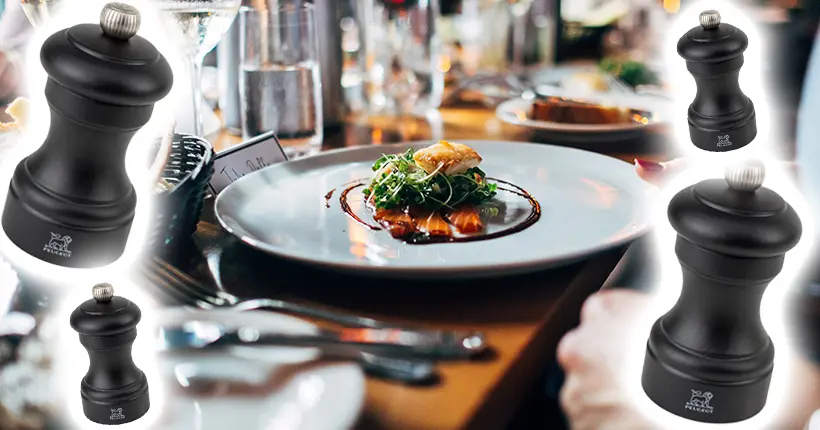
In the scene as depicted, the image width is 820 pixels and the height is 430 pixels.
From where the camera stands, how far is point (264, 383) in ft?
1.26

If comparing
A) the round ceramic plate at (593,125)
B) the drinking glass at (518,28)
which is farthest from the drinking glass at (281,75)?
the drinking glass at (518,28)

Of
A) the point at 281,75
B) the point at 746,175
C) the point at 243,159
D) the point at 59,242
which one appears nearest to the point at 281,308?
the point at 59,242

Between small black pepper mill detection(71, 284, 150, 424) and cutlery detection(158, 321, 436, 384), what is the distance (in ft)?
0.10

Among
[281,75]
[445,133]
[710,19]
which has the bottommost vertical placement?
[445,133]

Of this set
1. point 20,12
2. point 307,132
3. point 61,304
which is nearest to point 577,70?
point 307,132

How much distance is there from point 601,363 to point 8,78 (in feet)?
2.52

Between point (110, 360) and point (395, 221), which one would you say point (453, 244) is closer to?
point (395, 221)

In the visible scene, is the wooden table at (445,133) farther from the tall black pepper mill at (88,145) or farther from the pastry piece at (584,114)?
the tall black pepper mill at (88,145)

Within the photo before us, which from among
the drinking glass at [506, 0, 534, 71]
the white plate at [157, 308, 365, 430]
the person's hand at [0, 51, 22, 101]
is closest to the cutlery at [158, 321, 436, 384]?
the white plate at [157, 308, 365, 430]

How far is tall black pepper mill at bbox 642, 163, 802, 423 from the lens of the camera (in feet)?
0.98

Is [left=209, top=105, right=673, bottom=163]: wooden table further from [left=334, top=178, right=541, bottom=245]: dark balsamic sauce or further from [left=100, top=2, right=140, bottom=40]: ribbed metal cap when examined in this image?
[left=100, top=2, right=140, bottom=40]: ribbed metal cap

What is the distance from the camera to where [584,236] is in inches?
23.1

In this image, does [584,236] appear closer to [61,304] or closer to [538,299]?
[538,299]

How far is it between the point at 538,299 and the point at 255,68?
60 centimetres
